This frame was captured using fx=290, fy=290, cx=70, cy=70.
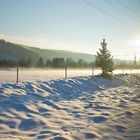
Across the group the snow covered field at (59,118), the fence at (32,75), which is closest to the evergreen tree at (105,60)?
the fence at (32,75)

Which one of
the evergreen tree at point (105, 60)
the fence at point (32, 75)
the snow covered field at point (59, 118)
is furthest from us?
the evergreen tree at point (105, 60)

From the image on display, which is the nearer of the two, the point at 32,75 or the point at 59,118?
the point at 59,118

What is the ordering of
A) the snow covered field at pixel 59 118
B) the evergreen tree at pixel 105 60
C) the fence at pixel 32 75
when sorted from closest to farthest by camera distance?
the snow covered field at pixel 59 118 < the fence at pixel 32 75 < the evergreen tree at pixel 105 60

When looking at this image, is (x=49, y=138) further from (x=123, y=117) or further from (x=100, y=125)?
(x=123, y=117)

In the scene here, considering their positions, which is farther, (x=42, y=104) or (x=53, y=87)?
(x=53, y=87)

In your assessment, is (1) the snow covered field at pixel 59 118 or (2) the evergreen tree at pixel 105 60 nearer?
(1) the snow covered field at pixel 59 118

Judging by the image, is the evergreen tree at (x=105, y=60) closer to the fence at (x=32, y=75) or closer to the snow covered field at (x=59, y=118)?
the fence at (x=32, y=75)

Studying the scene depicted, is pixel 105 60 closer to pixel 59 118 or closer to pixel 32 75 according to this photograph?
pixel 32 75

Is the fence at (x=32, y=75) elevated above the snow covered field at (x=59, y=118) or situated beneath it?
elevated above

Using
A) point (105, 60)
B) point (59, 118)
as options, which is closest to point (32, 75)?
point (105, 60)

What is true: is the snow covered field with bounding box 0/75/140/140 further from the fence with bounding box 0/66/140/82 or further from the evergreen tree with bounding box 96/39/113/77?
the evergreen tree with bounding box 96/39/113/77

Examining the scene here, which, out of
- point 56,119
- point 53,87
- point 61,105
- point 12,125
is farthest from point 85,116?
point 53,87

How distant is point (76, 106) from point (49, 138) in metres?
5.88

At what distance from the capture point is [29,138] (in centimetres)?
851
